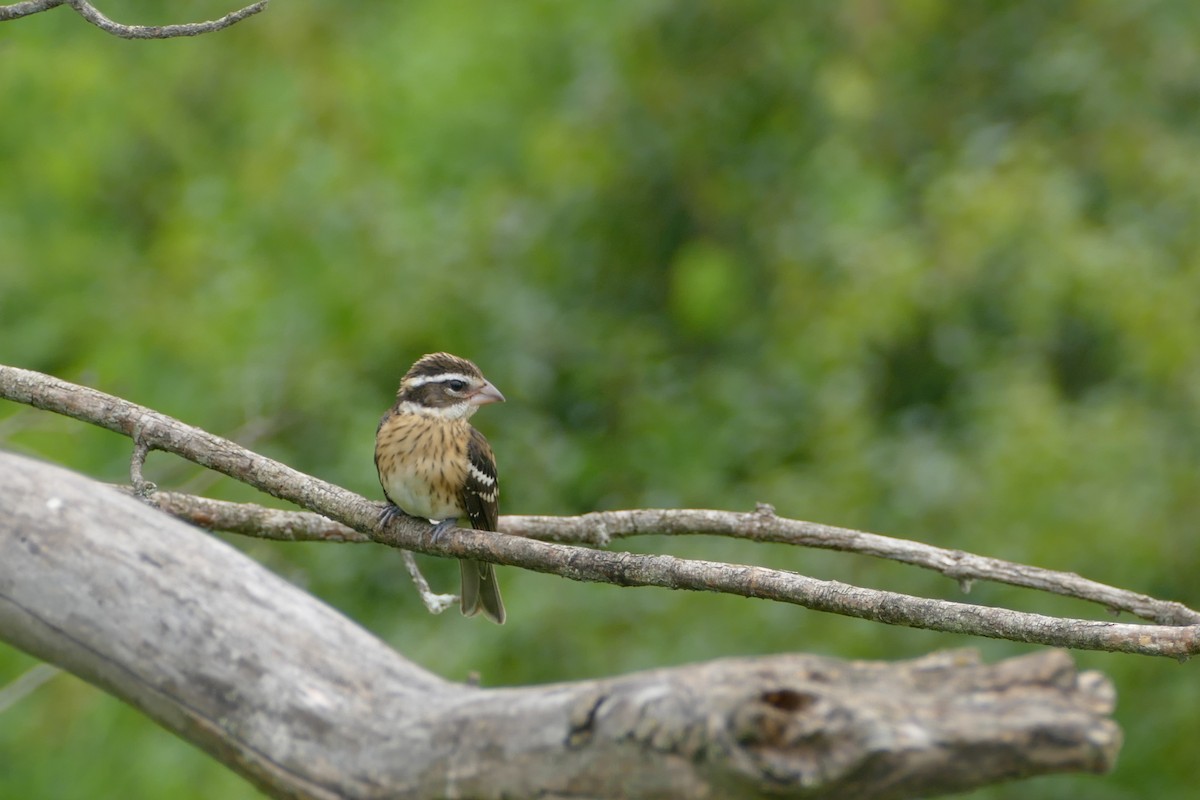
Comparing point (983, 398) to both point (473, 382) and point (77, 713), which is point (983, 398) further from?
point (77, 713)

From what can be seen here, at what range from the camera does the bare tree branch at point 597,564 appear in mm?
3029

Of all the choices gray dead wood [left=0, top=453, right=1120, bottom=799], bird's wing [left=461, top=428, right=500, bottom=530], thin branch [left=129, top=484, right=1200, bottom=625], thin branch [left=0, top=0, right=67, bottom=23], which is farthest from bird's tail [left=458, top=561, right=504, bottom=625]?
thin branch [left=0, top=0, right=67, bottom=23]

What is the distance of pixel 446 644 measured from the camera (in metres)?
7.92

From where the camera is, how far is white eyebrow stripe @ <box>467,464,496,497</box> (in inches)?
215

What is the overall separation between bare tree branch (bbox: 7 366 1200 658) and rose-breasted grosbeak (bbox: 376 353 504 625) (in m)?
0.44

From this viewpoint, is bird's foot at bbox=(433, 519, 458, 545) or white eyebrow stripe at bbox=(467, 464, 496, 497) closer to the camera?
bird's foot at bbox=(433, 519, 458, 545)

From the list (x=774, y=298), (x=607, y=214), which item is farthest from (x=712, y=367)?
(x=607, y=214)

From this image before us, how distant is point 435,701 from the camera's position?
4273mm

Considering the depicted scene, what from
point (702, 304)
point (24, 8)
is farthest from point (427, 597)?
point (702, 304)

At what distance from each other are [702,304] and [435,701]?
597 centimetres

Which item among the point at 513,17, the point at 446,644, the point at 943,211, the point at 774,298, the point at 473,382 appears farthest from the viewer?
the point at 513,17

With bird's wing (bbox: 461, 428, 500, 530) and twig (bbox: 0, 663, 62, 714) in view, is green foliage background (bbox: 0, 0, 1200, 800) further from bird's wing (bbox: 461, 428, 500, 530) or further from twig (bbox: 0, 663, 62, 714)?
bird's wing (bbox: 461, 428, 500, 530)

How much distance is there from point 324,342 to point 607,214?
2.35 meters

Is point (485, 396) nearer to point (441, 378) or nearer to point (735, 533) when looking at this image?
point (441, 378)
